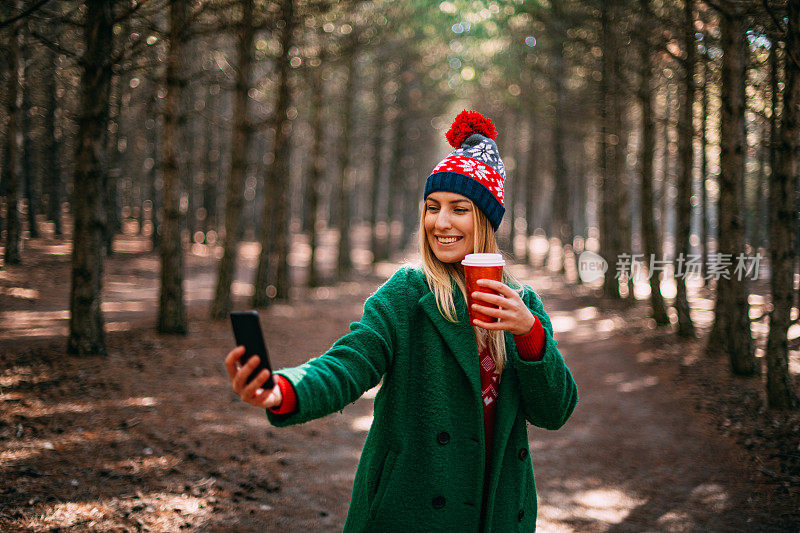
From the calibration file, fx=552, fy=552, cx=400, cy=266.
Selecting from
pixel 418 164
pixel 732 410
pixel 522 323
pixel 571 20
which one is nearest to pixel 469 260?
pixel 522 323

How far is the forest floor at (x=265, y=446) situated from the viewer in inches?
189

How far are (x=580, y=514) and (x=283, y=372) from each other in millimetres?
4675

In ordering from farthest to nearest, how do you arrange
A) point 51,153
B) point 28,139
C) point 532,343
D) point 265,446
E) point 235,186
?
1. point 51,153
2. point 28,139
3. point 235,186
4. point 265,446
5. point 532,343

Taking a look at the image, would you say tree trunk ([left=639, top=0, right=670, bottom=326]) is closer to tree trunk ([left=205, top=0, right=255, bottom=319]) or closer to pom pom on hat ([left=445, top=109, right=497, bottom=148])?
tree trunk ([left=205, top=0, right=255, bottom=319])

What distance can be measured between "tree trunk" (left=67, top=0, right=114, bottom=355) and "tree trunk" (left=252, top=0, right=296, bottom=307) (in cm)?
469

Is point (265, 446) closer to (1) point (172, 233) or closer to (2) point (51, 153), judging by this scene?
(1) point (172, 233)

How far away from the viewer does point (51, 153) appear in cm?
1755

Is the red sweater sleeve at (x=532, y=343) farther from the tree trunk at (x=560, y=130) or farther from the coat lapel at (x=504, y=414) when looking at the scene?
the tree trunk at (x=560, y=130)

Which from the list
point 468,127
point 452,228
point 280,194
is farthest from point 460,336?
point 280,194

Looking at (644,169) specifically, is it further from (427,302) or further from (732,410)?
(427,302)

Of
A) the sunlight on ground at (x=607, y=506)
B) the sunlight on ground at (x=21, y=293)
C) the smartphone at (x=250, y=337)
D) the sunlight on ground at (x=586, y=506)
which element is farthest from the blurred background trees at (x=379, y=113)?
the smartphone at (x=250, y=337)

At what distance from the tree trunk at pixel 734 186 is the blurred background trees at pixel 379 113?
3cm

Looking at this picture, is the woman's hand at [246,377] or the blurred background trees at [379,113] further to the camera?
the blurred background trees at [379,113]

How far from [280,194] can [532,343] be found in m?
13.1
